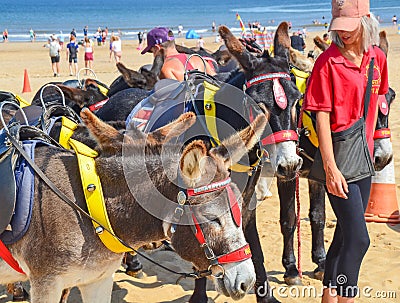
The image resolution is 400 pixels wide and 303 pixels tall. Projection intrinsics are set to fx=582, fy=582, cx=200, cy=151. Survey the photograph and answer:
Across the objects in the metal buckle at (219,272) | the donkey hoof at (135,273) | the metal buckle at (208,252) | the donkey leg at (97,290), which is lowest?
the donkey hoof at (135,273)

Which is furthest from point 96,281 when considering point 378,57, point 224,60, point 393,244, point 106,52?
point 106,52

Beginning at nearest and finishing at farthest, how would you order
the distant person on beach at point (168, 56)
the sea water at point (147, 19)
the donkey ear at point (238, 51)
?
the donkey ear at point (238, 51), the distant person on beach at point (168, 56), the sea water at point (147, 19)

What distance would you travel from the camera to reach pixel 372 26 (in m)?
3.95

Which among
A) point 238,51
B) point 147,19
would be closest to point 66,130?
point 238,51

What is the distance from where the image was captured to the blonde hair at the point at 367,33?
391 cm

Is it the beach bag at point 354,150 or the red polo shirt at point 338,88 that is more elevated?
the red polo shirt at point 338,88

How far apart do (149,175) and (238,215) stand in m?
0.59

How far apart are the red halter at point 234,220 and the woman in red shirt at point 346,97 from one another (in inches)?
40.1

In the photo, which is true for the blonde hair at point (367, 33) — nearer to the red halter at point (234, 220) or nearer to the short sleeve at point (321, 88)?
the short sleeve at point (321, 88)

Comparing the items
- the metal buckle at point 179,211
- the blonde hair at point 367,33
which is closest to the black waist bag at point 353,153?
the blonde hair at point 367,33

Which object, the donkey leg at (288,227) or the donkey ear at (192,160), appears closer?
Answer: the donkey ear at (192,160)

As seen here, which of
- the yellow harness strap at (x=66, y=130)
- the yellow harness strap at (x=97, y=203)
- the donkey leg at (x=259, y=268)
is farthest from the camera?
the donkey leg at (x=259, y=268)

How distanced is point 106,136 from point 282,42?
2379mm

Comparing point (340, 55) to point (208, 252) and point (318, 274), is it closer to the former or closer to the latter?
point (208, 252)
